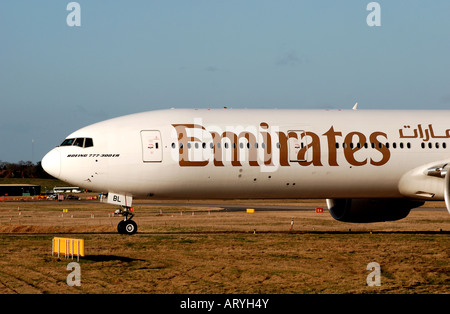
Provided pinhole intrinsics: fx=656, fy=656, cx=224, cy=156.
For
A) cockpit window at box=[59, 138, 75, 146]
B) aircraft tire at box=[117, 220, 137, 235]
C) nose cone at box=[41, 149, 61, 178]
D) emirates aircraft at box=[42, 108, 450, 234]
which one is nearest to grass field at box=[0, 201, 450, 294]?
aircraft tire at box=[117, 220, 137, 235]

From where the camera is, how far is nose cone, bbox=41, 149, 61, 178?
93.6 ft

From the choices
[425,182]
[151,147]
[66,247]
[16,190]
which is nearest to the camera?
[66,247]

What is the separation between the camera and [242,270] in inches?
761

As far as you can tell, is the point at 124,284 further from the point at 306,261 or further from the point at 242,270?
the point at 306,261

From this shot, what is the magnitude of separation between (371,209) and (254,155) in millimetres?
7497

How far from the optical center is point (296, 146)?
2947 cm

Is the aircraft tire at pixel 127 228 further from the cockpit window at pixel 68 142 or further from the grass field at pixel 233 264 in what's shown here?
the cockpit window at pixel 68 142

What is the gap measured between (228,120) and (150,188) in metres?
4.60

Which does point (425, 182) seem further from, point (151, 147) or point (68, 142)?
point (68, 142)

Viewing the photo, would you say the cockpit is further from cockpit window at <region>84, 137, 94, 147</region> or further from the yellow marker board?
the yellow marker board

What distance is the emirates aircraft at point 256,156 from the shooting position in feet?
93.9

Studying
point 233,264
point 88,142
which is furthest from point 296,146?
point 233,264
